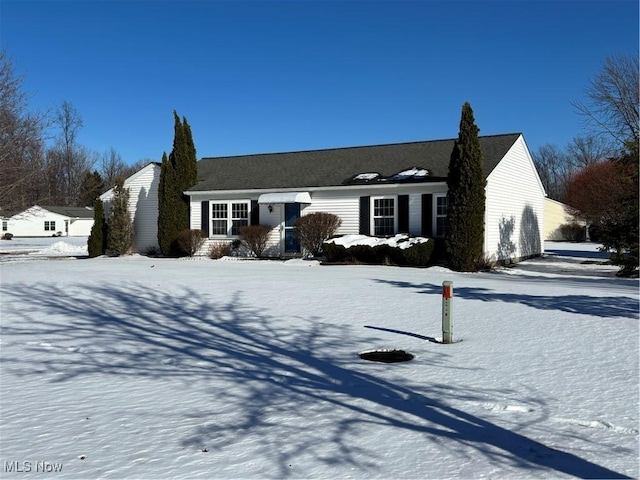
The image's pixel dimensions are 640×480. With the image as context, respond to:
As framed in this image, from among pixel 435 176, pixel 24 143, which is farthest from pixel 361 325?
pixel 24 143

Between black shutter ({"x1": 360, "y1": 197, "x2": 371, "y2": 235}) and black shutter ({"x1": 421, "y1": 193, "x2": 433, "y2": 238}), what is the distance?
7.13 feet

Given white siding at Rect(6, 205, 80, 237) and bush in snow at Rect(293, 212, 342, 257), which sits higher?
white siding at Rect(6, 205, 80, 237)

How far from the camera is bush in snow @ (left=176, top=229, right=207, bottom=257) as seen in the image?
76.7 ft

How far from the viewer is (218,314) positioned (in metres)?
9.51

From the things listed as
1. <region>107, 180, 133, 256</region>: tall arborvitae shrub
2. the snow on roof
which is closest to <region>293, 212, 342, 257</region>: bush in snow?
the snow on roof

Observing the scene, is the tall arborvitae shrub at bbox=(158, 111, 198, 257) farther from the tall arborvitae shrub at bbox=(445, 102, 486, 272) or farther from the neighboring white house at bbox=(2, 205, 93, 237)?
the neighboring white house at bbox=(2, 205, 93, 237)

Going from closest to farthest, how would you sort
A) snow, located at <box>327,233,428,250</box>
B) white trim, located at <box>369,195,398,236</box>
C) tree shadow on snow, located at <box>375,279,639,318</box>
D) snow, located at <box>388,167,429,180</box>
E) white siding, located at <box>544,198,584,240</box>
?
1. tree shadow on snow, located at <box>375,279,639,318</box>
2. snow, located at <box>327,233,428,250</box>
3. snow, located at <box>388,167,429,180</box>
4. white trim, located at <box>369,195,398,236</box>
5. white siding, located at <box>544,198,584,240</box>

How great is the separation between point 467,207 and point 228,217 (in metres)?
10.9

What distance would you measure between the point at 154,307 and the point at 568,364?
23.6 ft

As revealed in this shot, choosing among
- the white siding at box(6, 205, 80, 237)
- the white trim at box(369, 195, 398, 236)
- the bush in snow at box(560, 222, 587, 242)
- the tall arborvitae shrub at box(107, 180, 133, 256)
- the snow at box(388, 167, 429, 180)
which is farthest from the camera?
the white siding at box(6, 205, 80, 237)

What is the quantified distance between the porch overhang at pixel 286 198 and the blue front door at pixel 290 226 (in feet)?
2.29

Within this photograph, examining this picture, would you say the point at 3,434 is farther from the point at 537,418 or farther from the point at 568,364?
the point at 568,364

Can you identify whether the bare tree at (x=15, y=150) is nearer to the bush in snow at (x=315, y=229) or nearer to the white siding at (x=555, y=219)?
the bush in snow at (x=315, y=229)

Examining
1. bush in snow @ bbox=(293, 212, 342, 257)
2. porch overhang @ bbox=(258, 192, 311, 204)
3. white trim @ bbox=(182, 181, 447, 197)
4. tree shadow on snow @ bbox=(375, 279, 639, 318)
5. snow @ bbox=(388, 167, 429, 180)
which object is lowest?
tree shadow on snow @ bbox=(375, 279, 639, 318)
